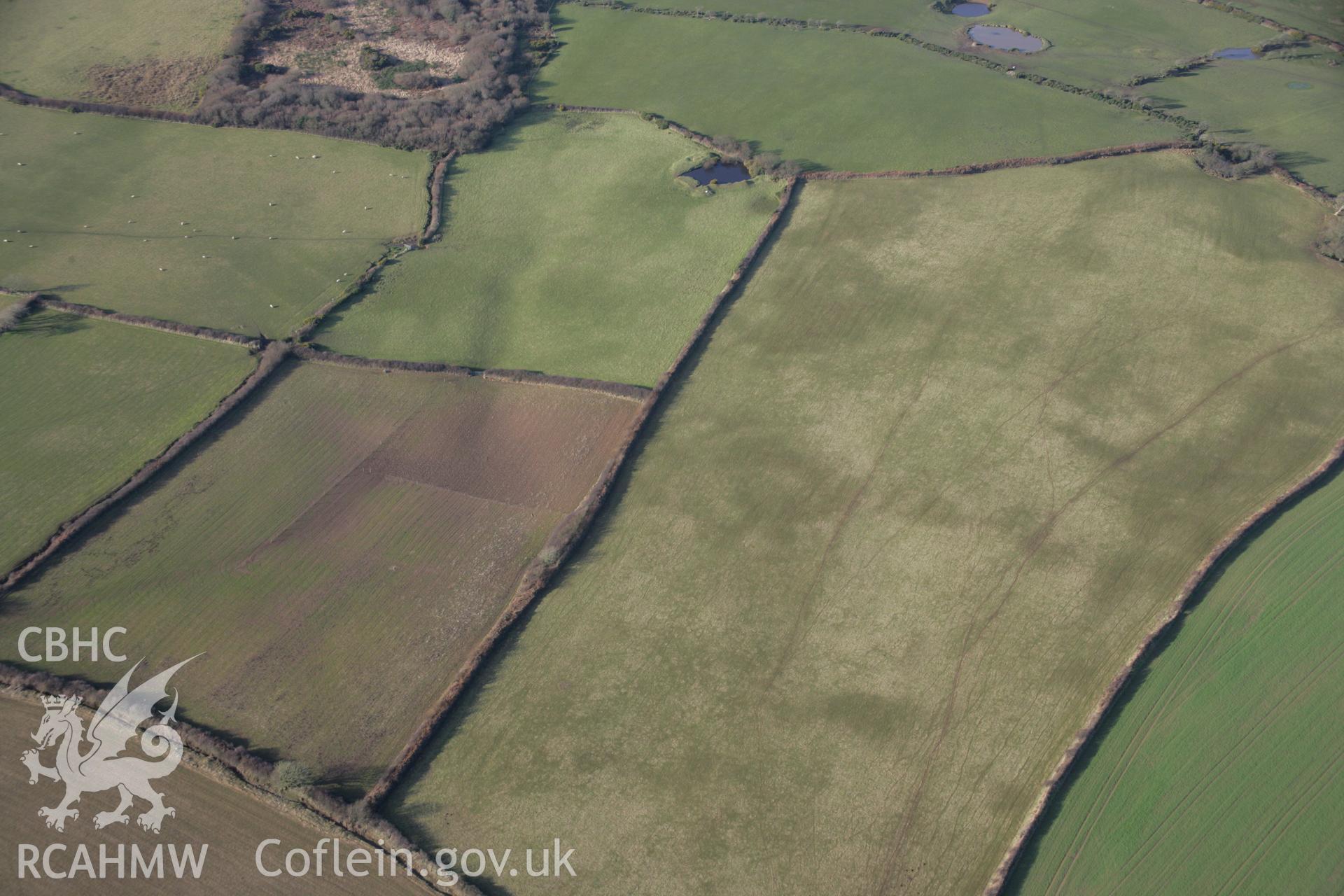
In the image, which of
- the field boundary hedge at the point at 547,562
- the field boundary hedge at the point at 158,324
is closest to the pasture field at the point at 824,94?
the field boundary hedge at the point at 547,562

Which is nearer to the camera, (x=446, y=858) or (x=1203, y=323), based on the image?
(x=446, y=858)

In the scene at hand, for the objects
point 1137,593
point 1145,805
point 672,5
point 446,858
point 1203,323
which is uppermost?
point 672,5

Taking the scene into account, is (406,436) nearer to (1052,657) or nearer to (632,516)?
(632,516)

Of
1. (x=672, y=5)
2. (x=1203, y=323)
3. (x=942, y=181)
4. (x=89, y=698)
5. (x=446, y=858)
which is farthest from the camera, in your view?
(x=672, y=5)

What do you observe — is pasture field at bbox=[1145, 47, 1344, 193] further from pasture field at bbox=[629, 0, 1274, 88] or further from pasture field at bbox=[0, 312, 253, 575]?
pasture field at bbox=[0, 312, 253, 575]

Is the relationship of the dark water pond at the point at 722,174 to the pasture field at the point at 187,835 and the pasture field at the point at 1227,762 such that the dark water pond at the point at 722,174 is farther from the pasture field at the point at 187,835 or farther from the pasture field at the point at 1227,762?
the pasture field at the point at 187,835

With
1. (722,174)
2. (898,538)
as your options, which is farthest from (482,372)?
(722,174)

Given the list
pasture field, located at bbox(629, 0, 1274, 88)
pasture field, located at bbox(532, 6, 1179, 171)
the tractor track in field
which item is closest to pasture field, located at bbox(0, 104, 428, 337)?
pasture field, located at bbox(532, 6, 1179, 171)

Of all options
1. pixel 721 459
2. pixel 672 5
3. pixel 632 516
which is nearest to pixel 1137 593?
pixel 721 459
